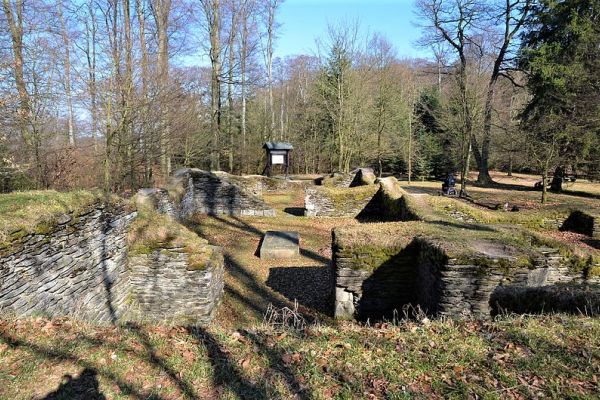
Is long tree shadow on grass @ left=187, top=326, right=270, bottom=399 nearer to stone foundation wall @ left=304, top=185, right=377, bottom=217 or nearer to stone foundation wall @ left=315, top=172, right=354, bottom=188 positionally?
stone foundation wall @ left=304, top=185, right=377, bottom=217

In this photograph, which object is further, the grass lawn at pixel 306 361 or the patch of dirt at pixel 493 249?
the patch of dirt at pixel 493 249

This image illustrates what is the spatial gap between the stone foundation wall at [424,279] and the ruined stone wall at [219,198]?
8910 millimetres

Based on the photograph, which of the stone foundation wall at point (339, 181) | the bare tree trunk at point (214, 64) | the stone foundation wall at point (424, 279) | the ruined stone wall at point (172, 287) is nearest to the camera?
the stone foundation wall at point (424, 279)

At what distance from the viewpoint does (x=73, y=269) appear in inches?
209

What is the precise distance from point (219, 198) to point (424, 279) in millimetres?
10662

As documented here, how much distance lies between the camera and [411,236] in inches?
262

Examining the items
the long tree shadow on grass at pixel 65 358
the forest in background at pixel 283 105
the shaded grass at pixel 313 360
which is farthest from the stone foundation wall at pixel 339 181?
the long tree shadow on grass at pixel 65 358

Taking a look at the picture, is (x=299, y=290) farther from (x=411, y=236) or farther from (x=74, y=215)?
(x=74, y=215)

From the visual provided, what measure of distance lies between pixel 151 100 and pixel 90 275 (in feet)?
32.2

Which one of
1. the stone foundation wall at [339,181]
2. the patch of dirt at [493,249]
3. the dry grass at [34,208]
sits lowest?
the patch of dirt at [493,249]

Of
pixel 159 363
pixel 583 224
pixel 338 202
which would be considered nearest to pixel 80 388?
pixel 159 363

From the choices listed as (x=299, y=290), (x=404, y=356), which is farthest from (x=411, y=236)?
(x=404, y=356)

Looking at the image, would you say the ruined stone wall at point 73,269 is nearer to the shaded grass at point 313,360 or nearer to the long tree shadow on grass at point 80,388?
the shaded grass at point 313,360

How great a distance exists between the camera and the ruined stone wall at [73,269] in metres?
4.29
